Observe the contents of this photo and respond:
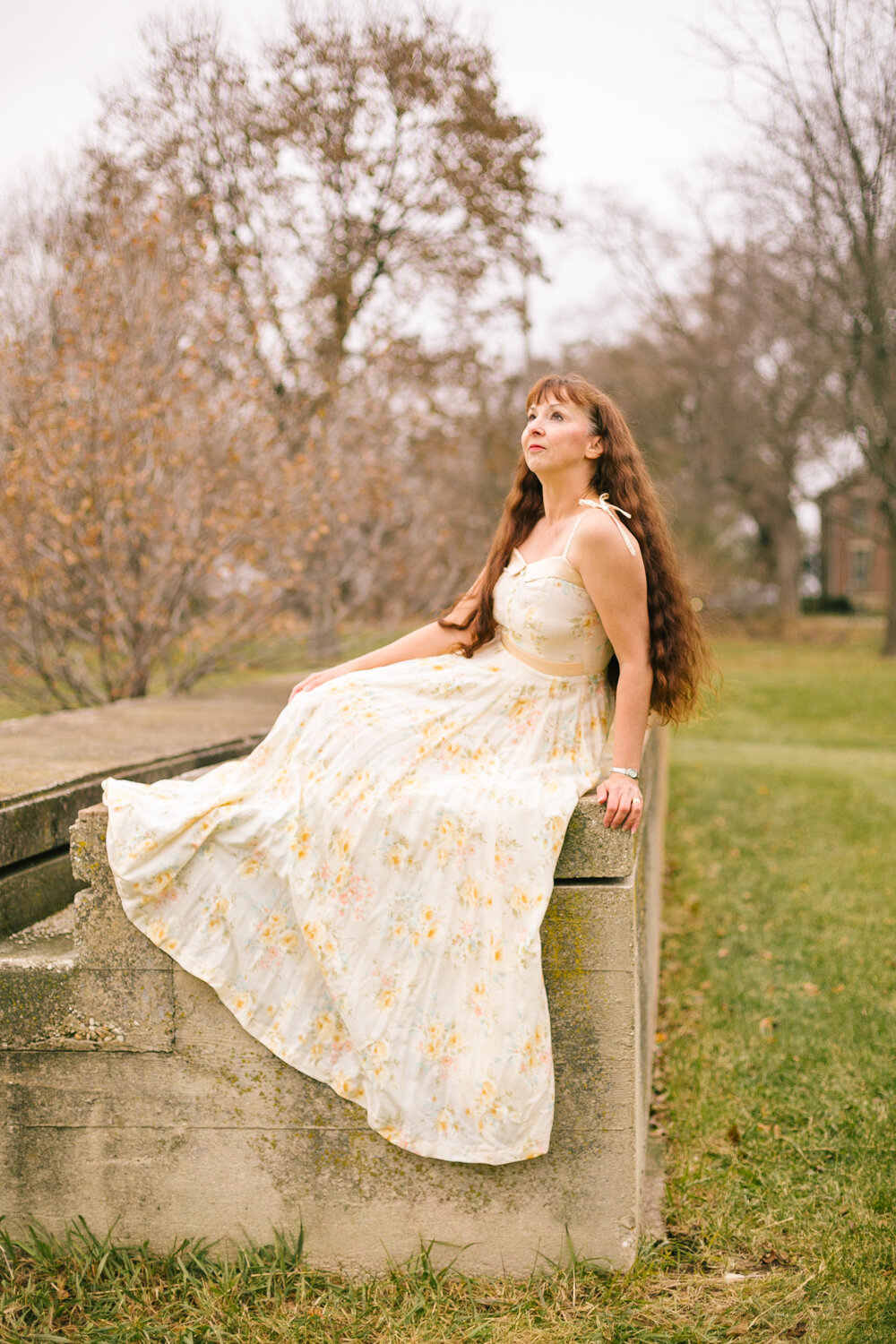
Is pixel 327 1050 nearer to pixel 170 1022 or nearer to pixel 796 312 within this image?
pixel 170 1022

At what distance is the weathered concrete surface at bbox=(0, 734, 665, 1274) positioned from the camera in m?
2.63

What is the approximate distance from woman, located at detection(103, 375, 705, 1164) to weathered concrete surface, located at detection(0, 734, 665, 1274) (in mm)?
90

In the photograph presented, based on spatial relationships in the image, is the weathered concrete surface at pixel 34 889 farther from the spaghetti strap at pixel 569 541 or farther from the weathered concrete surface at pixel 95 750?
the spaghetti strap at pixel 569 541

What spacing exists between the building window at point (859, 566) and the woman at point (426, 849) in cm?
5734

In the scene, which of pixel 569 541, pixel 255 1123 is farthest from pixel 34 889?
pixel 569 541

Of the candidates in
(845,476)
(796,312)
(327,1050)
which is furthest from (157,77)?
(845,476)

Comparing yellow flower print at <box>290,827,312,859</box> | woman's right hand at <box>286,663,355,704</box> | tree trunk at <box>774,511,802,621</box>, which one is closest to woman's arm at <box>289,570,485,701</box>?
woman's right hand at <box>286,663,355,704</box>

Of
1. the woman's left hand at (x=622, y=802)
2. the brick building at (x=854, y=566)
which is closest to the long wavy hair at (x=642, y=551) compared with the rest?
the woman's left hand at (x=622, y=802)

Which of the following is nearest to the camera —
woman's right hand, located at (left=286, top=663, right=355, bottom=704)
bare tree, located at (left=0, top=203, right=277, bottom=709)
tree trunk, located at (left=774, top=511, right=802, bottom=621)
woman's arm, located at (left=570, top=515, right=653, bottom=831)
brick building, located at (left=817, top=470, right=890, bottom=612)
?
woman's arm, located at (left=570, top=515, right=653, bottom=831)

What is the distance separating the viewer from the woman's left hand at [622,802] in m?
2.63

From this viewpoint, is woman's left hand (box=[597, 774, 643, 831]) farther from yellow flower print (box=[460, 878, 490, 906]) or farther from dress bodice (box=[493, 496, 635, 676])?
dress bodice (box=[493, 496, 635, 676])

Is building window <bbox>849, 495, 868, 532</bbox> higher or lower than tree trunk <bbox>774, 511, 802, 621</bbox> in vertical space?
higher

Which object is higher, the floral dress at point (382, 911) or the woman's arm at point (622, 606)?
the woman's arm at point (622, 606)

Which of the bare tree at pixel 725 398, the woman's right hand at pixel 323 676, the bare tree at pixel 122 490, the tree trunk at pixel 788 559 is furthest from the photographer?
the tree trunk at pixel 788 559
